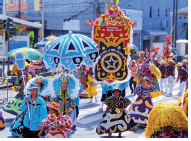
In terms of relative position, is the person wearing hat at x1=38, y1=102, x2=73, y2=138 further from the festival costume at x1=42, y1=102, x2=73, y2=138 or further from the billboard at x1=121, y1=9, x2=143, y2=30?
the billboard at x1=121, y1=9, x2=143, y2=30

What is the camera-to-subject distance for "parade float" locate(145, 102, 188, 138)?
412 cm

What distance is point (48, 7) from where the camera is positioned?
36562mm

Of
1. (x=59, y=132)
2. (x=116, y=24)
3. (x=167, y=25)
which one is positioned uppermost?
(x=167, y=25)

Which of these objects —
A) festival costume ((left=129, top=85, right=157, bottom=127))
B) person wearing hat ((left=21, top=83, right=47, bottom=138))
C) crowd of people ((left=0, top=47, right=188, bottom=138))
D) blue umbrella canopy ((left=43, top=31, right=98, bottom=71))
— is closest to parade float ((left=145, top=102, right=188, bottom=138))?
crowd of people ((left=0, top=47, right=188, bottom=138))

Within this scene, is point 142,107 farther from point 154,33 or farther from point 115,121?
point 154,33

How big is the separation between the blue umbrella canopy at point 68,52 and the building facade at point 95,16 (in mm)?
22868

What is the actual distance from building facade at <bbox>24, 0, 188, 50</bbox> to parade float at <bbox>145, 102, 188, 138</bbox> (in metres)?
27.5

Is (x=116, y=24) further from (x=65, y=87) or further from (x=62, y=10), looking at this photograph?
(x=62, y=10)

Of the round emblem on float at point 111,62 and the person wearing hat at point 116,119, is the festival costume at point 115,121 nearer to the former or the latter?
the person wearing hat at point 116,119

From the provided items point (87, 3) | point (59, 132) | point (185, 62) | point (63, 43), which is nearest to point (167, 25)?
point (87, 3)

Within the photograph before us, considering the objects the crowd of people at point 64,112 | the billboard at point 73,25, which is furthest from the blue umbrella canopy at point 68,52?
the billboard at point 73,25

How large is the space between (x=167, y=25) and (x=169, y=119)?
40042 mm

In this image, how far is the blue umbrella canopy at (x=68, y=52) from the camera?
8.34 meters

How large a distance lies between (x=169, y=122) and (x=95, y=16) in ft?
93.9
